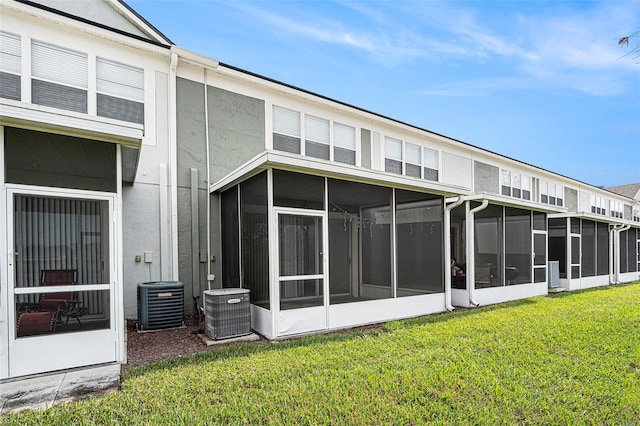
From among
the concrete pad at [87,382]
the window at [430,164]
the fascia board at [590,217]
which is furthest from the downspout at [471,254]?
the concrete pad at [87,382]

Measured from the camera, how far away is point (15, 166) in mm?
3875

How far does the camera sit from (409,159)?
11906 millimetres

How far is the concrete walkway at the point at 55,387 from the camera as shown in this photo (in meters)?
3.33

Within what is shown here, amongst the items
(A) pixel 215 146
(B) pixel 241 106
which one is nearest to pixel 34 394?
(A) pixel 215 146

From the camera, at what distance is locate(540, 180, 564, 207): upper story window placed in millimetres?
18250

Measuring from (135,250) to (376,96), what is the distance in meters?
17.9

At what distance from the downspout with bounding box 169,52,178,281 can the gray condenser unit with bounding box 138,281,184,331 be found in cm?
89

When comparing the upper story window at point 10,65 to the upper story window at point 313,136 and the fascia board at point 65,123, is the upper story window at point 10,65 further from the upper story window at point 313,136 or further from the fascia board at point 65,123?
the upper story window at point 313,136

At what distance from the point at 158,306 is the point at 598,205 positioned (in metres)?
26.7

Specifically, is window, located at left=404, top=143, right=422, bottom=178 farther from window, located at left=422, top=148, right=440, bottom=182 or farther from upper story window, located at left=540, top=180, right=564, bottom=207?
upper story window, located at left=540, top=180, right=564, bottom=207

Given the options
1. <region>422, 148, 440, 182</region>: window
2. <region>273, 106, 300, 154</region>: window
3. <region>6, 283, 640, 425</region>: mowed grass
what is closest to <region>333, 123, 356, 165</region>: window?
<region>273, 106, 300, 154</region>: window

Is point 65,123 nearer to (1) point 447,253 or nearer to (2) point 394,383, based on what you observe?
(2) point 394,383

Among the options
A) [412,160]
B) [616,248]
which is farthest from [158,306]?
[616,248]

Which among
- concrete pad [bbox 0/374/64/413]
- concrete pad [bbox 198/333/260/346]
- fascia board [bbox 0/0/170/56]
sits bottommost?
concrete pad [bbox 198/333/260/346]
